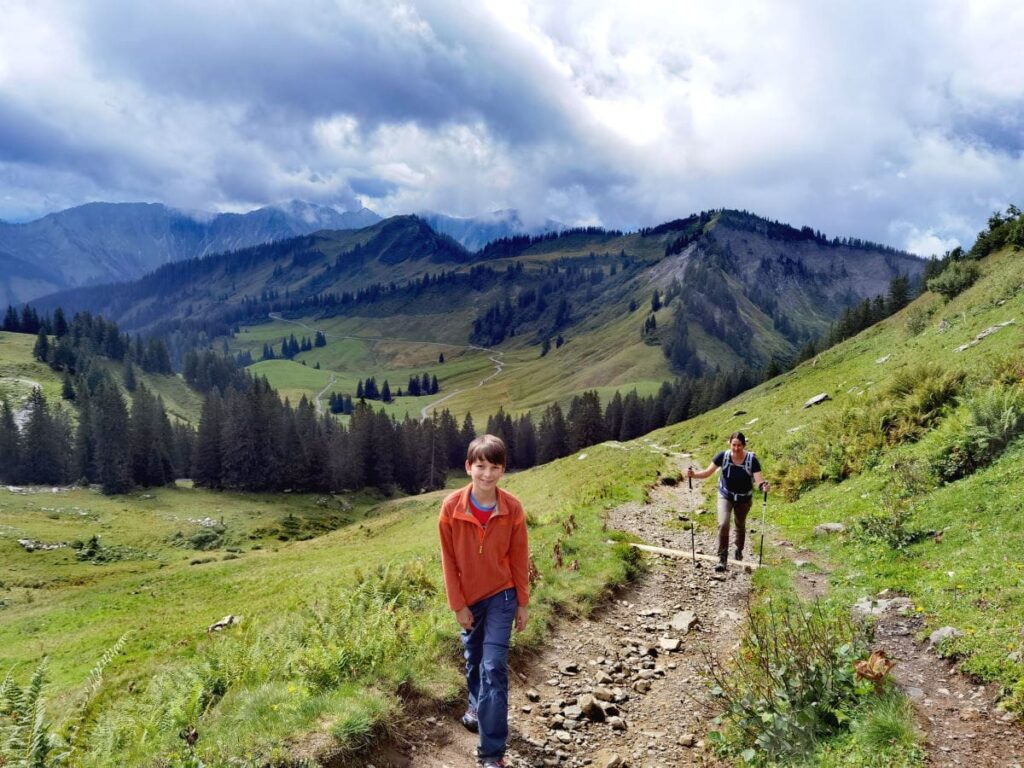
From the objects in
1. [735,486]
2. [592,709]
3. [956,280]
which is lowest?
[592,709]

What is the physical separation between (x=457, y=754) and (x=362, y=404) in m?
119

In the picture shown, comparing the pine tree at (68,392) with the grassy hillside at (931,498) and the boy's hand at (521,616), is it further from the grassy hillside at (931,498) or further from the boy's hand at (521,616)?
the boy's hand at (521,616)

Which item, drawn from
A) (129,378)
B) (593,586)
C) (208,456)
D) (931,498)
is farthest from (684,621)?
(129,378)

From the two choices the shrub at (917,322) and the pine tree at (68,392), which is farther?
the pine tree at (68,392)

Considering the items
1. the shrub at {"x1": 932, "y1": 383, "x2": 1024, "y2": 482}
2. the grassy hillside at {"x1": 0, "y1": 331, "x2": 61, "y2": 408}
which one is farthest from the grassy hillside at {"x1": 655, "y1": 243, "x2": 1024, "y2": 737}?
the grassy hillside at {"x1": 0, "y1": 331, "x2": 61, "y2": 408}

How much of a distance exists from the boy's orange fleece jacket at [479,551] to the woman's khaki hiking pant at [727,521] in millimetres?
8939

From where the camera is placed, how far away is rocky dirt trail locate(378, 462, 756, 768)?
7223 mm

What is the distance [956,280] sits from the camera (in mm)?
50406

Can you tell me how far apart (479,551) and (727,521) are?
9.55 meters

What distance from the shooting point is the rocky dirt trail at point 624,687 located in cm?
722

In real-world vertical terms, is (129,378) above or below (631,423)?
above

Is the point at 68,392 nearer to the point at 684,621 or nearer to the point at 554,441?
the point at 554,441

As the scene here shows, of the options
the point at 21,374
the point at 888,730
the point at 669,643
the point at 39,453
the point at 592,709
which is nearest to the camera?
the point at 888,730

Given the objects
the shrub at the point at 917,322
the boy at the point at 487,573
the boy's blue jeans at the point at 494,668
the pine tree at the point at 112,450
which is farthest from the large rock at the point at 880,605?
the pine tree at the point at 112,450
